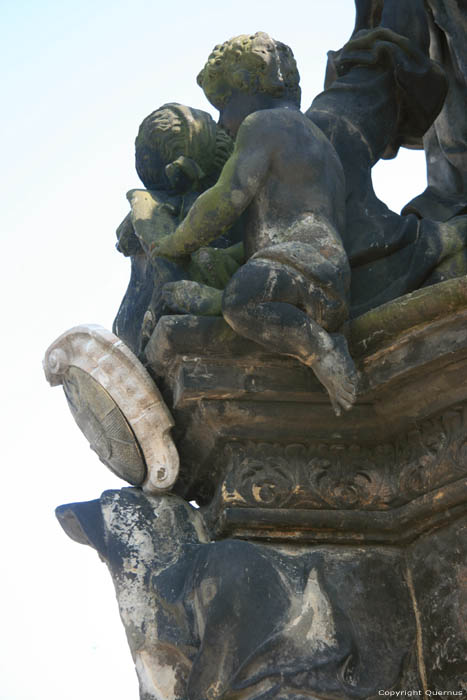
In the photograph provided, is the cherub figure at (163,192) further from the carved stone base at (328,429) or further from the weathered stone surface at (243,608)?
the weathered stone surface at (243,608)

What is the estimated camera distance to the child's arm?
4168mm

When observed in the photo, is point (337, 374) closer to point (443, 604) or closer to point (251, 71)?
point (443, 604)

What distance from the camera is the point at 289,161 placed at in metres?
4.20

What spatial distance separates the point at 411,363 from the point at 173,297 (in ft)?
2.60

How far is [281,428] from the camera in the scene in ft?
13.4

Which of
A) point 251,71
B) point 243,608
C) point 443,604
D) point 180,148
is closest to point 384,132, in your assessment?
point 251,71

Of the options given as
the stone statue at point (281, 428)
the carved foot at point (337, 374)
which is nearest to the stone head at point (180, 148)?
the stone statue at point (281, 428)

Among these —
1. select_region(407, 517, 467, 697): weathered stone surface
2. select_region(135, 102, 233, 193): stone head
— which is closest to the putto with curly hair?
select_region(135, 102, 233, 193): stone head

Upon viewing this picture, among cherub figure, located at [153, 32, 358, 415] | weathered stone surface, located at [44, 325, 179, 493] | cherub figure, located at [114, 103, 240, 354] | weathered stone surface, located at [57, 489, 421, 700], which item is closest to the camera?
weathered stone surface, located at [57, 489, 421, 700]

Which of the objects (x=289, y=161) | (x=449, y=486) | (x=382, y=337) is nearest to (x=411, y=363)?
(x=382, y=337)

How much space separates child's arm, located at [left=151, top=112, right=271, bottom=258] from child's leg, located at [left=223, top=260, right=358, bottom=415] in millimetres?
359

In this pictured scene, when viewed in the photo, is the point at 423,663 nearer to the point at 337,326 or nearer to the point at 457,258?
the point at 337,326

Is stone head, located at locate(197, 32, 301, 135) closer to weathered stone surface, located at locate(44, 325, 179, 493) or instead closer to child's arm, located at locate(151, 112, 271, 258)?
child's arm, located at locate(151, 112, 271, 258)

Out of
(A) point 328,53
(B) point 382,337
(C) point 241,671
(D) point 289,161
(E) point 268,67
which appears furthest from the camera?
(A) point 328,53
